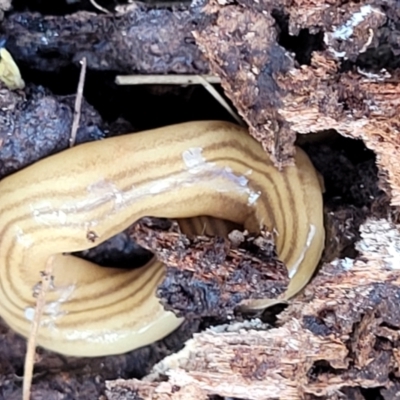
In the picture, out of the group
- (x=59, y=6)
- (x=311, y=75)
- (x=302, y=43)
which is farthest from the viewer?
(x=59, y=6)

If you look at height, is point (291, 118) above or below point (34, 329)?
above

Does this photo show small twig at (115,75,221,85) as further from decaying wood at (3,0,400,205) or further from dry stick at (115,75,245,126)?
decaying wood at (3,0,400,205)

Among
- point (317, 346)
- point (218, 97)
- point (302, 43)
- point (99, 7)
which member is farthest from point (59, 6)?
point (317, 346)

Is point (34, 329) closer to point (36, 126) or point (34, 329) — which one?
point (34, 329)

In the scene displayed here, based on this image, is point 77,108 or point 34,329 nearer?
point 77,108

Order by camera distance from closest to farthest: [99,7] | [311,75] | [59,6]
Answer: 1. [311,75]
2. [99,7]
3. [59,6]

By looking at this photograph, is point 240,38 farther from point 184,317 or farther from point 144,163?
point 184,317

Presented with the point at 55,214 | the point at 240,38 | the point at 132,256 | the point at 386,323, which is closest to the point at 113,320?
the point at 132,256

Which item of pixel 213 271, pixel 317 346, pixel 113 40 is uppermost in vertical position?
pixel 113 40
